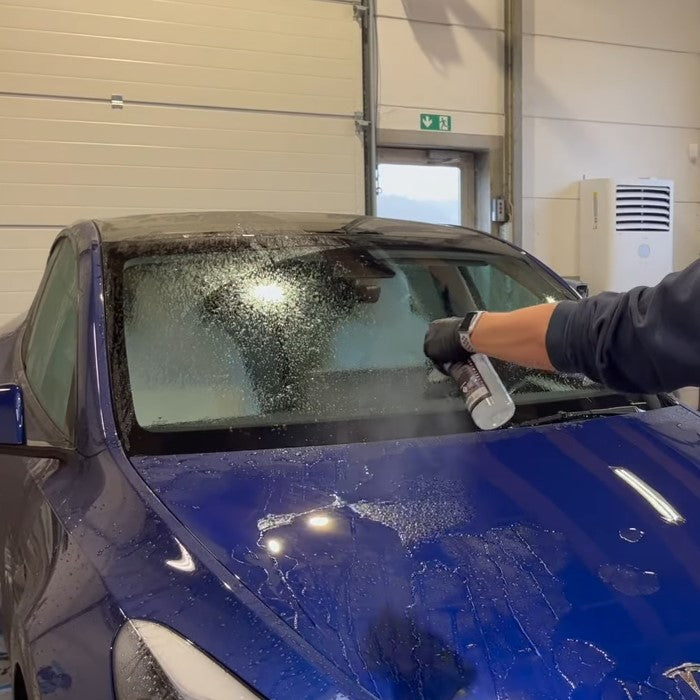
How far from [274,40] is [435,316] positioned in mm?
3641

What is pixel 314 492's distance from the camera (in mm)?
1361

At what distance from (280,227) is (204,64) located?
129 inches

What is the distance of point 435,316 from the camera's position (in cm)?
211

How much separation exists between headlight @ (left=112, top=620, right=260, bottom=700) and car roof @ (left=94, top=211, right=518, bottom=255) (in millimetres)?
1138

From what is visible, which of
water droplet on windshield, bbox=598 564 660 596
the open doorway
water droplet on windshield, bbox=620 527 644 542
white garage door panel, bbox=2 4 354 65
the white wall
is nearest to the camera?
water droplet on windshield, bbox=598 564 660 596

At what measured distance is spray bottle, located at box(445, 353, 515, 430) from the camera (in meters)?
1.57

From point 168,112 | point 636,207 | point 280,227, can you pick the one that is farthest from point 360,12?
point 280,227

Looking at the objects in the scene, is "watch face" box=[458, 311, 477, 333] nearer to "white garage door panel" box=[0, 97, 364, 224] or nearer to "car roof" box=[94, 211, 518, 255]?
"car roof" box=[94, 211, 518, 255]

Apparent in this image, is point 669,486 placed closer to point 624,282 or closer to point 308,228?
point 308,228

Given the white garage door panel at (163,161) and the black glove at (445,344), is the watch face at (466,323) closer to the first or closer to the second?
the black glove at (445,344)

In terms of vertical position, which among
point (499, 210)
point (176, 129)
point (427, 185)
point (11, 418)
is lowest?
point (11, 418)

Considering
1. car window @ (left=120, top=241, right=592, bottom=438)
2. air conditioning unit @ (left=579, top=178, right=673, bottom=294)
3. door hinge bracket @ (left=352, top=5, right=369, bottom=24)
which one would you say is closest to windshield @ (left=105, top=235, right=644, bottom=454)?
car window @ (left=120, top=241, right=592, bottom=438)

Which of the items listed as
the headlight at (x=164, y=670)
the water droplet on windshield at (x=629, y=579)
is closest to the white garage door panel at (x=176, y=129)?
the headlight at (x=164, y=670)

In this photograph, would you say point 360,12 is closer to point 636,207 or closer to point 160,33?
point 160,33
